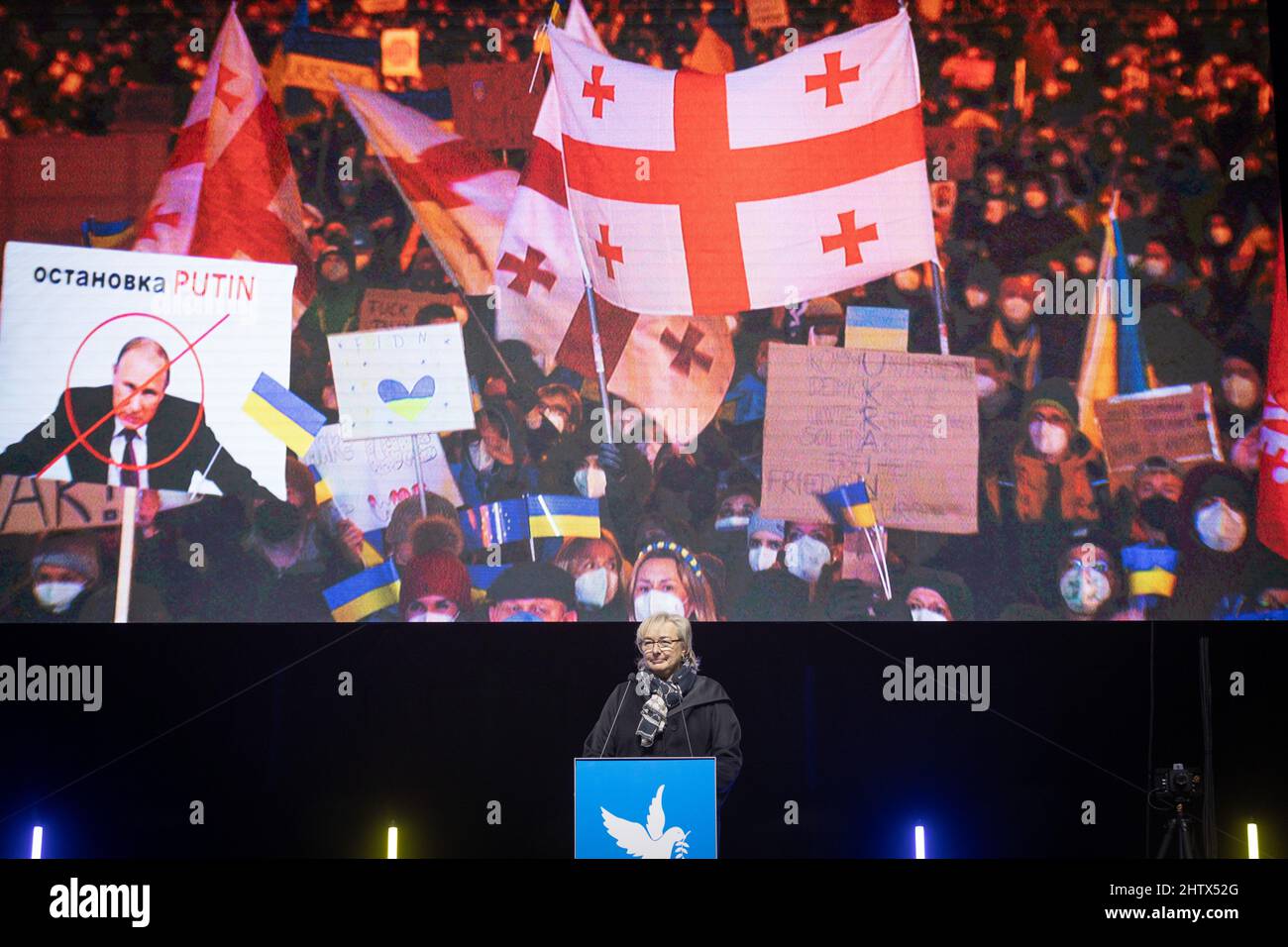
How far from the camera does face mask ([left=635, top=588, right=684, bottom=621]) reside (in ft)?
13.9

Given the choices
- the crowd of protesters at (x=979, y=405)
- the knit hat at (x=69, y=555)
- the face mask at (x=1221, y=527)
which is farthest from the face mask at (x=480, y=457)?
the face mask at (x=1221, y=527)

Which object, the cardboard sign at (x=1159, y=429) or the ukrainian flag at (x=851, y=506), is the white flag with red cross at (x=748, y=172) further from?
the cardboard sign at (x=1159, y=429)

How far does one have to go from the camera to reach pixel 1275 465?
166 inches

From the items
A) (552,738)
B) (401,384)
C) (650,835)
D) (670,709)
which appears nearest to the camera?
(650,835)

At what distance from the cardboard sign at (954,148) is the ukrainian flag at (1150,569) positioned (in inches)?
49.4

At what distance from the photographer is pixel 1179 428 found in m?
4.23

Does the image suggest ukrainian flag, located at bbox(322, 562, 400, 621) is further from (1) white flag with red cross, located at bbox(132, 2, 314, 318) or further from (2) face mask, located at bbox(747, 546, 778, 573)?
(2) face mask, located at bbox(747, 546, 778, 573)

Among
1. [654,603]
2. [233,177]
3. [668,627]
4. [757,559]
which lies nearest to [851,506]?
[757,559]

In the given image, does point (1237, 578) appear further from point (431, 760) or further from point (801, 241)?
point (431, 760)

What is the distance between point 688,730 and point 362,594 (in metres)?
1.30

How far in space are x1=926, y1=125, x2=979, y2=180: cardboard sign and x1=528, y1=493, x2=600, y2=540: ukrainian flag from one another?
1.50m

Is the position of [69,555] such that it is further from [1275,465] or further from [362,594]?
[1275,465]

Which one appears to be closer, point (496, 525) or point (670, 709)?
point (670, 709)
